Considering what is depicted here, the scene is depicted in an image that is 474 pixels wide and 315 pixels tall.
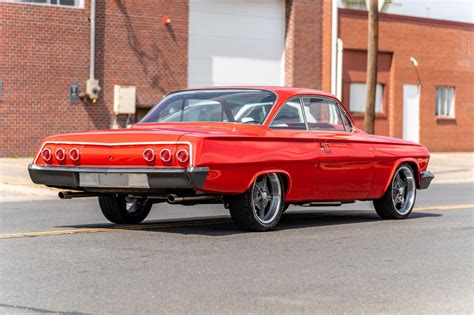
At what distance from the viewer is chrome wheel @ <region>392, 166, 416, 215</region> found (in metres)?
12.0

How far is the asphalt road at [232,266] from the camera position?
243 inches

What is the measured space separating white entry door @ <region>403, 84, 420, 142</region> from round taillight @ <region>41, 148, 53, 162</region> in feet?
97.0

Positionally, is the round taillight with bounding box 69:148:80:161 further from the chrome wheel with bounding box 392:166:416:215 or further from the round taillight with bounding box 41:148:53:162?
the chrome wheel with bounding box 392:166:416:215

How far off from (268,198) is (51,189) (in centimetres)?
854

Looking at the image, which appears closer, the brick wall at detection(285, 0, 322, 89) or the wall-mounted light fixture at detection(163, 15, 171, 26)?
the wall-mounted light fixture at detection(163, 15, 171, 26)

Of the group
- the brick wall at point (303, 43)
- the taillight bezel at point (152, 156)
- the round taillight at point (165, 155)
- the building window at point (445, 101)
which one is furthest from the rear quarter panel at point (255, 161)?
the building window at point (445, 101)

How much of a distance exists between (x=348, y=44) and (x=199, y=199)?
27235 millimetres

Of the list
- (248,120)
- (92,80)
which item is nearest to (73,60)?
(92,80)

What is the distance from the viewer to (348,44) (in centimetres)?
3600

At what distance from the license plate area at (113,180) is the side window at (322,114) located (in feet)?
7.85

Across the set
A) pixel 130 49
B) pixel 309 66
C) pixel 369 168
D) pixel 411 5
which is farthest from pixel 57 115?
pixel 369 168

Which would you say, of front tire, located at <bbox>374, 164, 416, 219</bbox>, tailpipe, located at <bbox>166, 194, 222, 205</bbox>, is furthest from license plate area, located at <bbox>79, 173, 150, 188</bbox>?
front tire, located at <bbox>374, 164, 416, 219</bbox>

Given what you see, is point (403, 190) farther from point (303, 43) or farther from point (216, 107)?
point (303, 43)

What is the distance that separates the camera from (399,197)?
1212 cm
